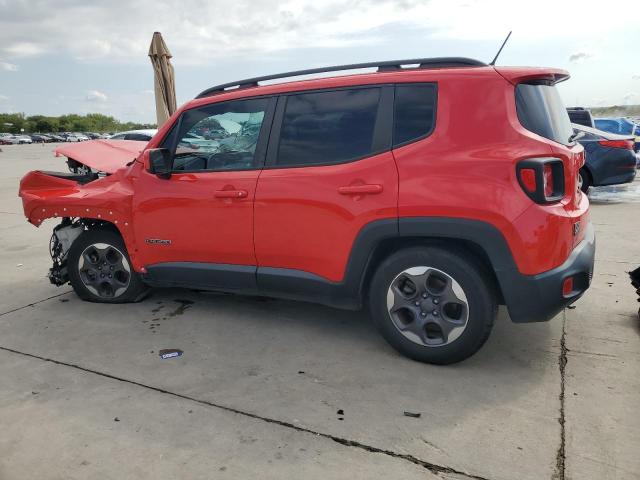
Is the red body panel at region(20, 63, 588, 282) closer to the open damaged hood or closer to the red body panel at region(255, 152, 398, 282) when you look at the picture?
the red body panel at region(255, 152, 398, 282)

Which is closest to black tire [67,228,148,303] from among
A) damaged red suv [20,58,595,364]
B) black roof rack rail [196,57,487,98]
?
damaged red suv [20,58,595,364]

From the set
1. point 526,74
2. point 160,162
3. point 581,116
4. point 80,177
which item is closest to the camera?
point 526,74

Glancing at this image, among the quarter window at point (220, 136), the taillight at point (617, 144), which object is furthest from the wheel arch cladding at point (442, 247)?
the taillight at point (617, 144)

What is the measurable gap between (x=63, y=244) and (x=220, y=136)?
1.98m

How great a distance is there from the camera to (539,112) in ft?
9.45

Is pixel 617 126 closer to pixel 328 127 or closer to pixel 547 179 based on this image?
pixel 547 179

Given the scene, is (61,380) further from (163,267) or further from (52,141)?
(52,141)

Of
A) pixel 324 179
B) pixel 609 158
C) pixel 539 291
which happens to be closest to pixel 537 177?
pixel 539 291

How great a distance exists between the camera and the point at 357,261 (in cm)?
319

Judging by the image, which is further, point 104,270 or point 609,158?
point 609,158

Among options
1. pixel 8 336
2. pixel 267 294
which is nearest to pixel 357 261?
pixel 267 294

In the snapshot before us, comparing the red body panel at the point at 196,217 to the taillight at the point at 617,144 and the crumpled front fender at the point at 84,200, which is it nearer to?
→ the crumpled front fender at the point at 84,200

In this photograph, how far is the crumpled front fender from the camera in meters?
4.12

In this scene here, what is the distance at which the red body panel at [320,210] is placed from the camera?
3.06 metres
